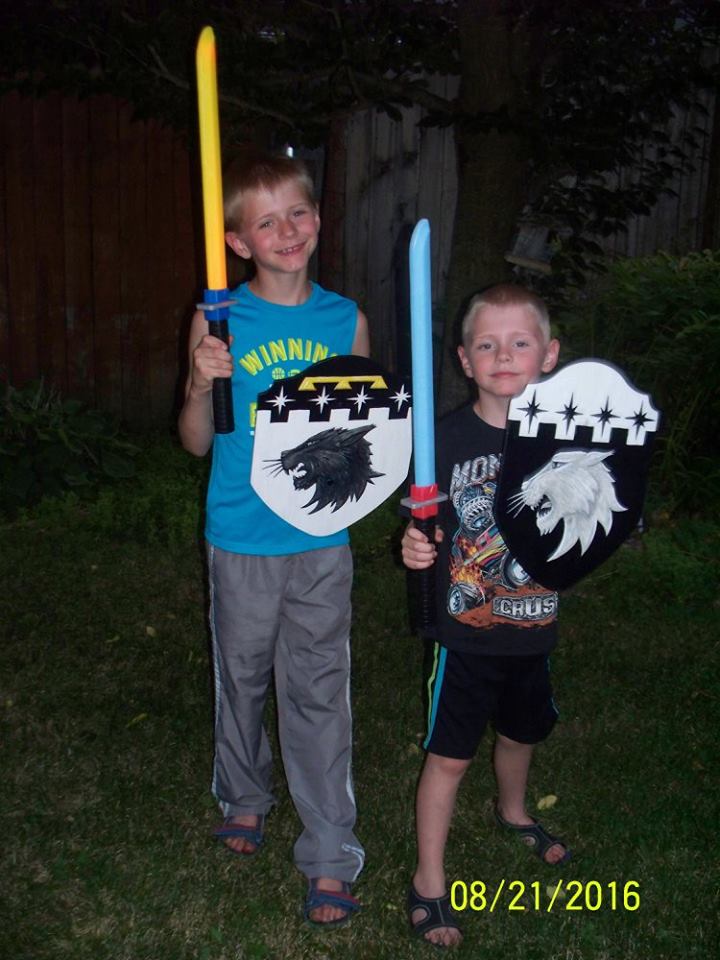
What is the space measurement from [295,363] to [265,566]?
48cm

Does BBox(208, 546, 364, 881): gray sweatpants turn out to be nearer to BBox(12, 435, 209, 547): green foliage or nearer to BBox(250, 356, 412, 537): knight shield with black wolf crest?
BBox(250, 356, 412, 537): knight shield with black wolf crest

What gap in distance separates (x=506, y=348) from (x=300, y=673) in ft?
3.04

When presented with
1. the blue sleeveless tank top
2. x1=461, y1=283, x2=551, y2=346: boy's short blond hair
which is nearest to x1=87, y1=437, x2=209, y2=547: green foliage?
the blue sleeveless tank top

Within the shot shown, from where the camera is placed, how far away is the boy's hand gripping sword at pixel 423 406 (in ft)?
5.58

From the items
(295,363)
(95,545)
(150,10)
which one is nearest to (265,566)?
(295,363)

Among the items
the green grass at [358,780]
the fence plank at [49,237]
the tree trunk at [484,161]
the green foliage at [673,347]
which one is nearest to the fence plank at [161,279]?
the fence plank at [49,237]

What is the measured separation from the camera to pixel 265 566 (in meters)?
2.46

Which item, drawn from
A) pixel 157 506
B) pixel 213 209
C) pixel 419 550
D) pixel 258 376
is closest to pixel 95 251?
Result: pixel 157 506

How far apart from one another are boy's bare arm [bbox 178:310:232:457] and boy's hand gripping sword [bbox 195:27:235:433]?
0.08ft

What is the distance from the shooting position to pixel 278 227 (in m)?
2.35

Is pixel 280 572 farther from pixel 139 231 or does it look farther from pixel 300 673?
pixel 139 231

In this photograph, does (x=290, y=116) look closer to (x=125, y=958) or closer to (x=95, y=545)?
(x=95, y=545)
